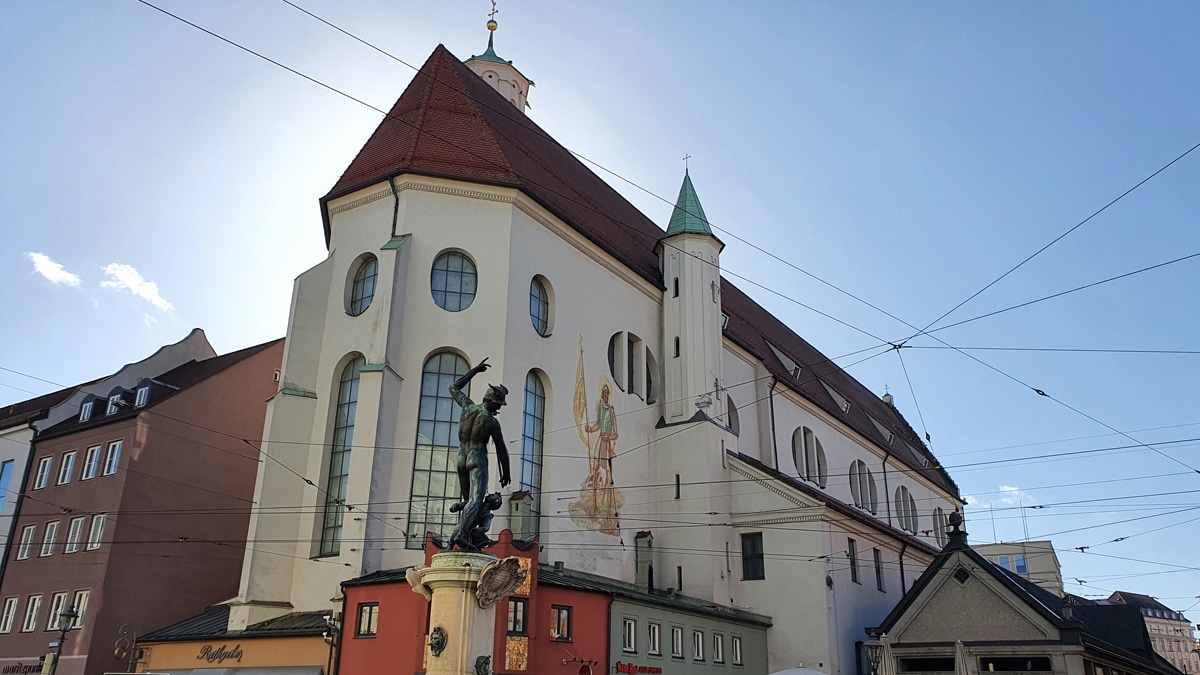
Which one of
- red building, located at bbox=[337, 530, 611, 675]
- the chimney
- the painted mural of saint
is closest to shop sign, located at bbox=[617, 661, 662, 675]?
red building, located at bbox=[337, 530, 611, 675]

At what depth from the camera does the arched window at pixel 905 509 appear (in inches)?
1989

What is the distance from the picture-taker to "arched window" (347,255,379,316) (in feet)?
85.1

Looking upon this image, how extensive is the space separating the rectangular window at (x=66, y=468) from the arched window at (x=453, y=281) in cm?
1418

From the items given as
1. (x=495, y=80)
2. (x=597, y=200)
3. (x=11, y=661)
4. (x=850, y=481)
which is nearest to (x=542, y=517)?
(x=597, y=200)

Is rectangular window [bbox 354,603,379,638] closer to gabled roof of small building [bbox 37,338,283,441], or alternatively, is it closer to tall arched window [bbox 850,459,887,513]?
gabled roof of small building [bbox 37,338,283,441]

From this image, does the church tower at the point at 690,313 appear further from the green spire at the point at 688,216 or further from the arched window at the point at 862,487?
the arched window at the point at 862,487

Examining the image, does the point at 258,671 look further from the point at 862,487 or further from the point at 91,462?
the point at 862,487

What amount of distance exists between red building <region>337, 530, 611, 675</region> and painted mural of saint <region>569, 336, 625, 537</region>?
4.96 m

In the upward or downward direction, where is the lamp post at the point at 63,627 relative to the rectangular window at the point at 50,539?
downward

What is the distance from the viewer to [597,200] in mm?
35000

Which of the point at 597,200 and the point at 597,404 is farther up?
the point at 597,200

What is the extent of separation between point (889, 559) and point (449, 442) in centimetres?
1856

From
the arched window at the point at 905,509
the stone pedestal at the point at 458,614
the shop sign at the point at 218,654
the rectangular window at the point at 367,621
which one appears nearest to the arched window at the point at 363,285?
the rectangular window at the point at 367,621

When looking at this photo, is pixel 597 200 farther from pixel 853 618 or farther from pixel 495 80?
pixel 495 80
